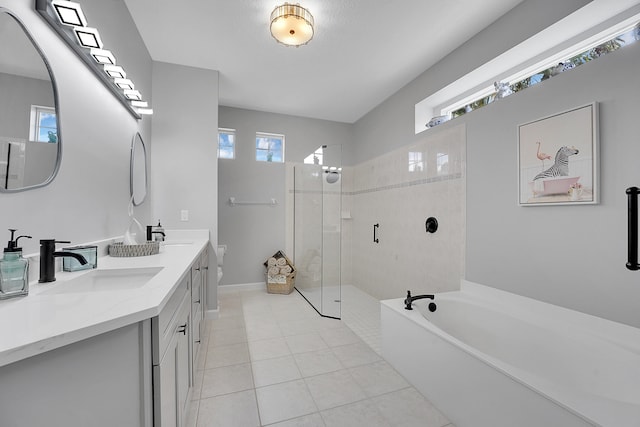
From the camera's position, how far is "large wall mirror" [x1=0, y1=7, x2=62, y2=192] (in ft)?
3.18

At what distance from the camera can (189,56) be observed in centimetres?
268

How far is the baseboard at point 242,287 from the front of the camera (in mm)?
3865

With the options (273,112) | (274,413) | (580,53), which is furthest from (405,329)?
(273,112)

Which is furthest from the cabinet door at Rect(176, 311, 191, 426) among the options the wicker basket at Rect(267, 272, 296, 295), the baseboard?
the baseboard

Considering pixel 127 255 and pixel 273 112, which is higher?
pixel 273 112

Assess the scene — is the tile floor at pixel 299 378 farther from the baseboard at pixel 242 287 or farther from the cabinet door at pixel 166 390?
the baseboard at pixel 242 287

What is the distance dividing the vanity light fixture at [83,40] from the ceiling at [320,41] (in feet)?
2.46

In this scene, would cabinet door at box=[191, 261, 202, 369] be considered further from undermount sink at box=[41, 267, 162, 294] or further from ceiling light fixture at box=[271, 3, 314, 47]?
ceiling light fixture at box=[271, 3, 314, 47]

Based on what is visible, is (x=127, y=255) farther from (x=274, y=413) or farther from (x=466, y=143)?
(x=466, y=143)

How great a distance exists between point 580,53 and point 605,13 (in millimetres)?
211

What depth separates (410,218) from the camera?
3115 millimetres

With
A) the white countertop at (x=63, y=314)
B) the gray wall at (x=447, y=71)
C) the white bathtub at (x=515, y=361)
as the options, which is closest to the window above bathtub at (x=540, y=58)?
the gray wall at (x=447, y=71)

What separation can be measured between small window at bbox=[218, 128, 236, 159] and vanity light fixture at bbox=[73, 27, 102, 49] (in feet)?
8.12

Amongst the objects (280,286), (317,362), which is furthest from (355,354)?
(280,286)
